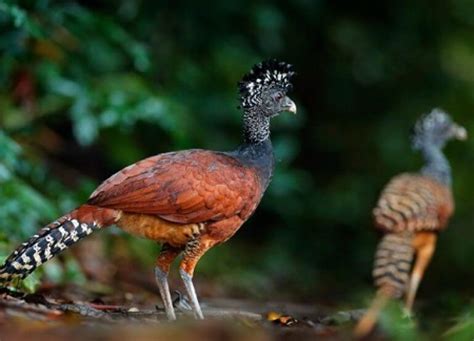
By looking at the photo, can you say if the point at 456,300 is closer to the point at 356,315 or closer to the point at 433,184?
the point at 433,184

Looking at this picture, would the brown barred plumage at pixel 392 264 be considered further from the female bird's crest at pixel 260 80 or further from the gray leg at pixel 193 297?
the female bird's crest at pixel 260 80

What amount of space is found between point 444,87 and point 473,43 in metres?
0.69

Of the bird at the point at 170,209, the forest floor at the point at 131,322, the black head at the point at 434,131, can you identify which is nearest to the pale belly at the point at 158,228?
the bird at the point at 170,209

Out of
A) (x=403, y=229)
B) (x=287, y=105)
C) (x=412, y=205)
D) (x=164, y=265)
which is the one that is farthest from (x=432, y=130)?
(x=164, y=265)

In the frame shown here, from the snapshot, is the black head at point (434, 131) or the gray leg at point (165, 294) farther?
the black head at point (434, 131)

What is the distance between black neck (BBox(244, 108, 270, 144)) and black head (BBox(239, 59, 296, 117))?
30 mm

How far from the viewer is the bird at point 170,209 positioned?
5266mm

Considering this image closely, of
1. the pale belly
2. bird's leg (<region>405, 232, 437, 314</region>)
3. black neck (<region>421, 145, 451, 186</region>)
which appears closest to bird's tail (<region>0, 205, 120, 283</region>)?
the pale belly

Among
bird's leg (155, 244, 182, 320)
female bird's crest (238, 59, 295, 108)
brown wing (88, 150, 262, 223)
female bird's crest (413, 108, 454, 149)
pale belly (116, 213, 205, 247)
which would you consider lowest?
bird's leg (155, 244, 182, 320)

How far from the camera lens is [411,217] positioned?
6.85 m

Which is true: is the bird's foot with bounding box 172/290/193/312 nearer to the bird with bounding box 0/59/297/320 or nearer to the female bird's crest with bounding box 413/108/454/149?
the bird with bounding box 0/59/297/320

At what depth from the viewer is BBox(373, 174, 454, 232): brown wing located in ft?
21.9

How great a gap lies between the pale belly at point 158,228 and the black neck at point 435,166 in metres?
3.40

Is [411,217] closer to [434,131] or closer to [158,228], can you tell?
[158,228]
